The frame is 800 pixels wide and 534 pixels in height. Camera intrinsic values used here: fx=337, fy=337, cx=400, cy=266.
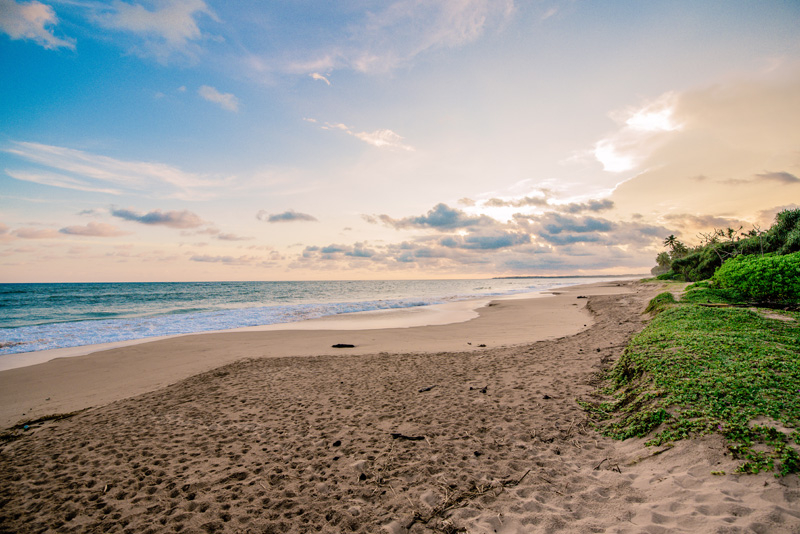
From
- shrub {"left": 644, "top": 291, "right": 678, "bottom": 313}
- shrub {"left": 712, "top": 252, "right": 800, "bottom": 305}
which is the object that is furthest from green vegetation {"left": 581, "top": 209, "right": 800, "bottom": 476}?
shrub {"left": 644, "top": 291, "right": 678, "bottom": 313}

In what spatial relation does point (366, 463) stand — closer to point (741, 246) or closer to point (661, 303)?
point (661, 303)

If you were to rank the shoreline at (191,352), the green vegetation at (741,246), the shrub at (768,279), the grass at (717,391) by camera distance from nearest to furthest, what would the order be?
the grass at (717,391)
the shoreline at (191,352)
the shrub at (768,279)
the green vegetation at (741,246)

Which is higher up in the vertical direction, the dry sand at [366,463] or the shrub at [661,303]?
the shrub at [661,303]

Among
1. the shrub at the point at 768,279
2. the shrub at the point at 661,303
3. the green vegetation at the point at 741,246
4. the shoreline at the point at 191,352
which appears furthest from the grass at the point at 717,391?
the green vegetation at the point at 741,246

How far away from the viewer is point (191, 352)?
14.4 meters

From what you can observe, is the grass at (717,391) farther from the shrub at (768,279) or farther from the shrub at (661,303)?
the shrub at (661,303)

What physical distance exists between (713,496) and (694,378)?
Answer: 305 centimetres

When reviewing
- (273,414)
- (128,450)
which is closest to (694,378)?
(273,414)

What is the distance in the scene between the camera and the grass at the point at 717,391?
13.3 ft

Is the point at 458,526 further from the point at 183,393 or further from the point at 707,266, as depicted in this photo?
the point at 707,266

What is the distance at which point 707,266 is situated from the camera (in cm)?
3841

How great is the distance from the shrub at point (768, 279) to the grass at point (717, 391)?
15.4ft

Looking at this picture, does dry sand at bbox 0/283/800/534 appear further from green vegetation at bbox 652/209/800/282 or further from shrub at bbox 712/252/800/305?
green vegetation at bbox 652/209/800/282

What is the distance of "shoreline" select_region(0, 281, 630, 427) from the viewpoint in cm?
927
